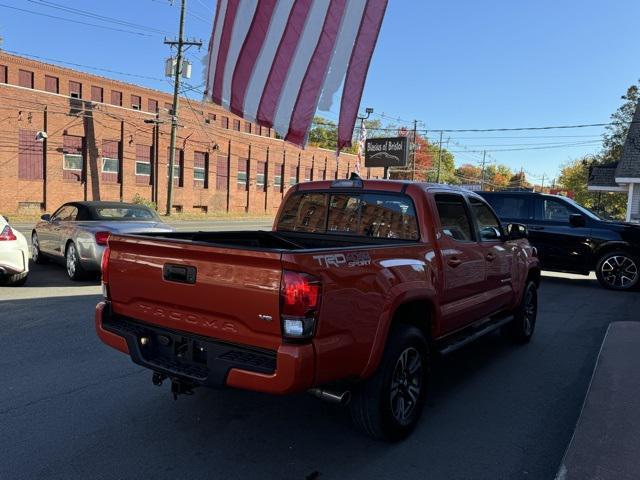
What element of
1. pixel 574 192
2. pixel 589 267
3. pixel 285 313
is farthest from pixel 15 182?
pixel 574 192

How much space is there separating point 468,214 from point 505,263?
96 cm

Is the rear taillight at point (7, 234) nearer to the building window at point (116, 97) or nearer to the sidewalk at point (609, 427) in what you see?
the sidewalk at point (609, 427)

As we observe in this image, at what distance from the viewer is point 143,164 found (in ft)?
118

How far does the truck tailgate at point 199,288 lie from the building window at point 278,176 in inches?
1784

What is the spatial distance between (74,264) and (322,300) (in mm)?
7618

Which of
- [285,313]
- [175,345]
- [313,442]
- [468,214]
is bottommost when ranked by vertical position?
[313,442]

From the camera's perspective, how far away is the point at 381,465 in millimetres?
3414

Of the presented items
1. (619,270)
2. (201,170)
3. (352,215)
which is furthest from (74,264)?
(201,170)

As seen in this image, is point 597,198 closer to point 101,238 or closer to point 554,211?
point 554,211

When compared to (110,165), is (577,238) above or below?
below

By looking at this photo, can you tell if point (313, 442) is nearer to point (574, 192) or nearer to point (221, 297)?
point (221, 297)

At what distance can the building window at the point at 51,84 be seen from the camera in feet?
157

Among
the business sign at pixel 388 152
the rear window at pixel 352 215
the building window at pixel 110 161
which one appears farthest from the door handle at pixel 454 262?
the business sign at pixel 388 152

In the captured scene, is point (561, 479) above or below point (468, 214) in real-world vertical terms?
below
